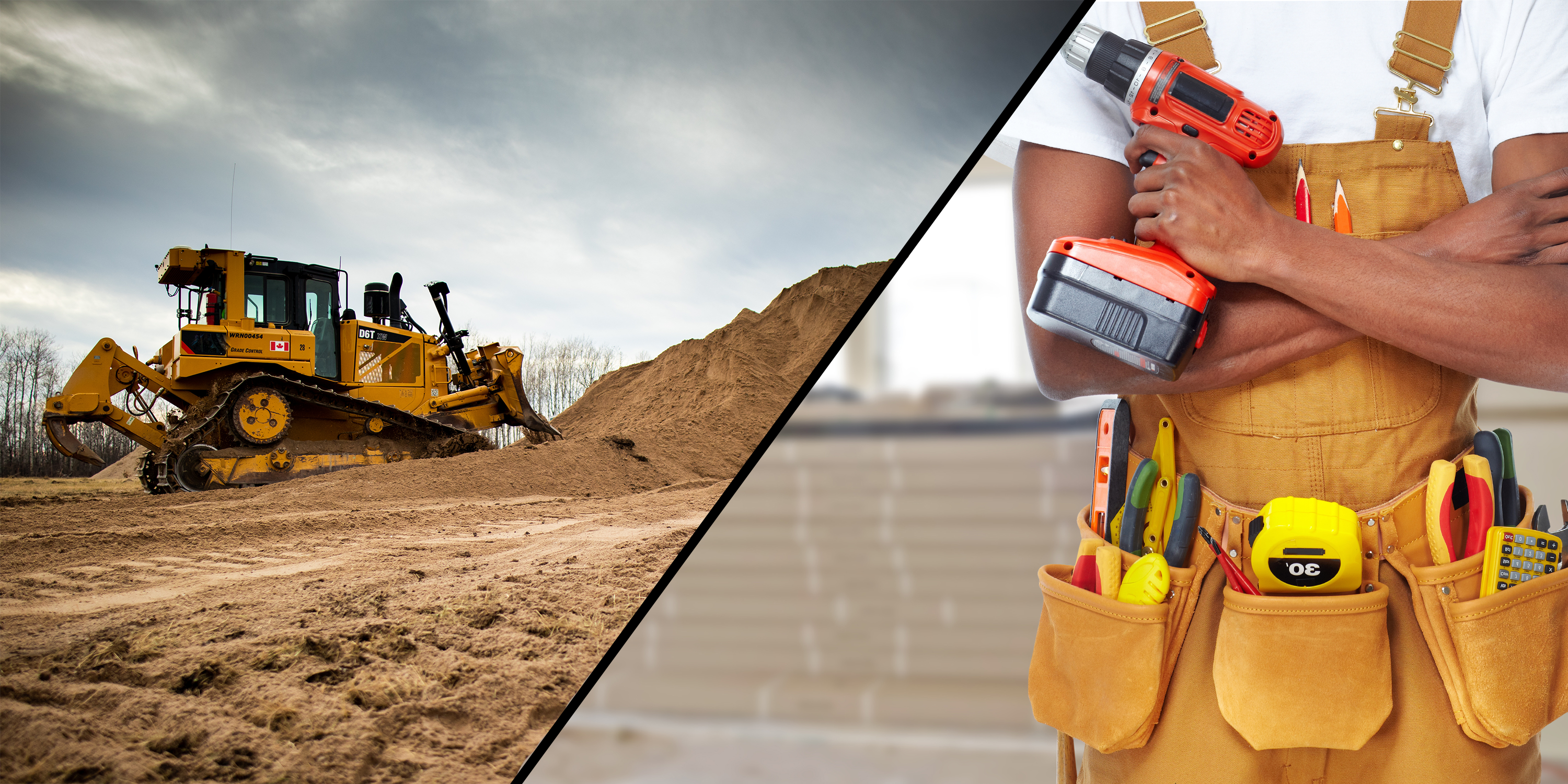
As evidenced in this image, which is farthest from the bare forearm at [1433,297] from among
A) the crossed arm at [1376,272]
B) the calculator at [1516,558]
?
the calculator at [1516,558]

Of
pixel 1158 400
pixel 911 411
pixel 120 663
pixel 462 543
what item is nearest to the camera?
pixel 1158 400

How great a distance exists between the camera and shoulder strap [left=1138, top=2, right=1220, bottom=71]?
65 centimetres

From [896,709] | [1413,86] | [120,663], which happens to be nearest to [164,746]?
[120,663]

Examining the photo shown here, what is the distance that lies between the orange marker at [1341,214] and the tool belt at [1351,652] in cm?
21

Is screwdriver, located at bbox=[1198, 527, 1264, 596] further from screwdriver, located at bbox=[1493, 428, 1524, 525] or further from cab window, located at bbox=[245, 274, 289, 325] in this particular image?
cab window, located at bbox=[245, 274, 289, 325]

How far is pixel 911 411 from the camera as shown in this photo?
230cm

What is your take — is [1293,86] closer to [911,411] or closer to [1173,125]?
[1173,125]

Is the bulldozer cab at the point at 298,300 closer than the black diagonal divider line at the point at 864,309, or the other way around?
the black diagonal divider line at the point at 864,309

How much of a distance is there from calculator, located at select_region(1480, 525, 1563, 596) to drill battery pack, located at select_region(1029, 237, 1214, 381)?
0.85 ft

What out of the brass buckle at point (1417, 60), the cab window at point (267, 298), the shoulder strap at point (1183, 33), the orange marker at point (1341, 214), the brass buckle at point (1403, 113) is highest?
the cab window at point (267, 298)

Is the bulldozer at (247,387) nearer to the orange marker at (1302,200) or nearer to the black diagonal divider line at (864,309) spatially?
the black diagonal divider line at (864,309)

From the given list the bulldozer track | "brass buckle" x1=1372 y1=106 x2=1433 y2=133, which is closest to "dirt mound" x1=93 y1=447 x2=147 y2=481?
the bulldozer track

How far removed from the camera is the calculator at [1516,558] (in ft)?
1.84

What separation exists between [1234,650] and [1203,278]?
0.92 ft
